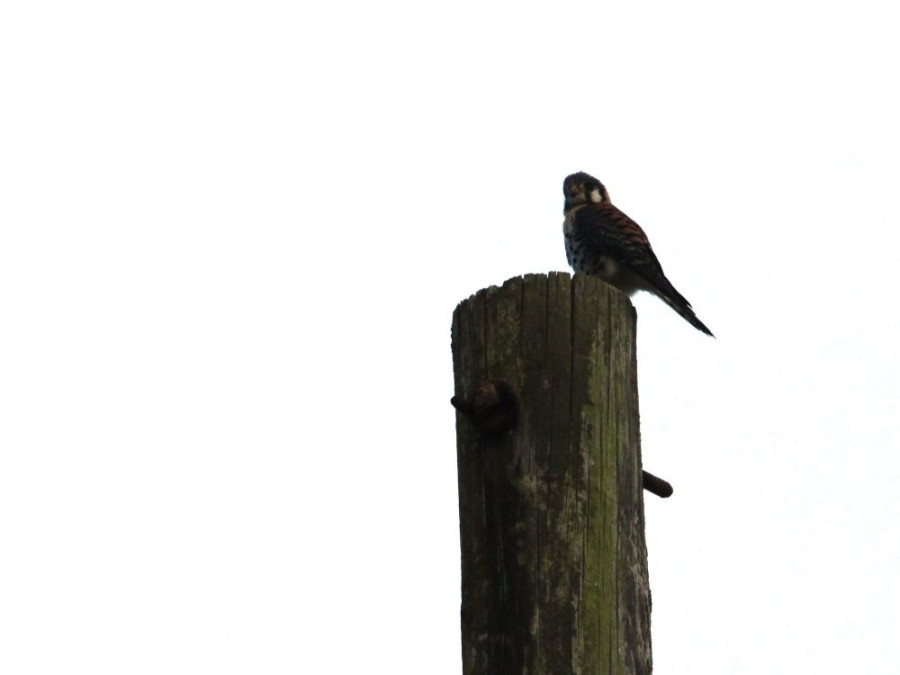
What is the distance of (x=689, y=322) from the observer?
681 centimetres

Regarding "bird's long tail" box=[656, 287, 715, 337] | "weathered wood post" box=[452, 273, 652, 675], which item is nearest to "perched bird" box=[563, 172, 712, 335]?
"bird's long tail" box=[656, 287, 715, 337]

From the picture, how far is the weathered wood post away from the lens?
9.04 feet

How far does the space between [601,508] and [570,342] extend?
1.16 feet

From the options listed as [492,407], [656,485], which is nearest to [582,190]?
[656,485]

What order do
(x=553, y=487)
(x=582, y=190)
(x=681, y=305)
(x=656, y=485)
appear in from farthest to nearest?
(x=582, y=190) < (x=681, y=305) < (x=656, y=485) < (x=553, y=487)

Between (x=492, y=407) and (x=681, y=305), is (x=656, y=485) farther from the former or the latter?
(x=681, y=305)

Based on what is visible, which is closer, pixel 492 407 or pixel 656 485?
pixel 492 407

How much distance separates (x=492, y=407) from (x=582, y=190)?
18.7 feet

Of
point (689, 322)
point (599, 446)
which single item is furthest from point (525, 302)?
point (689, 322)

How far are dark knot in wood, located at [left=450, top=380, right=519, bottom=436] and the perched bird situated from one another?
3975mm

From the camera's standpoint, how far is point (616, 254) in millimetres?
7262

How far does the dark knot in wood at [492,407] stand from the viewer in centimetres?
288

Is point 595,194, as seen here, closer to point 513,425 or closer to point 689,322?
point 689,322

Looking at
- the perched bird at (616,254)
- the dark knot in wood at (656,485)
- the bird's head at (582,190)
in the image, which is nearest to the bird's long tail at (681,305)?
the perched bird at (616,254)
